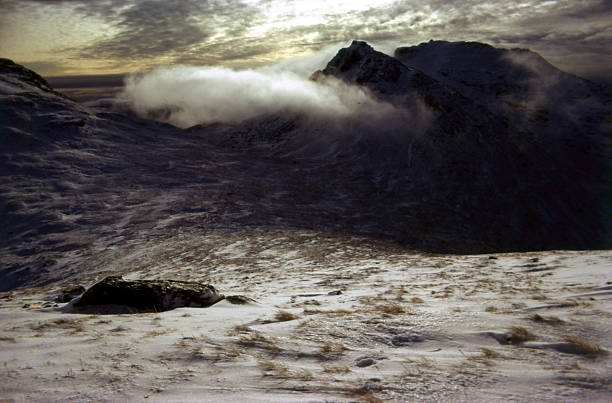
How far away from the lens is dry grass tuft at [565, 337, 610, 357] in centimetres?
387

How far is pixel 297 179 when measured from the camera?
3450 cm

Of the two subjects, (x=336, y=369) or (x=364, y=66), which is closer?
(x=336, y=369)

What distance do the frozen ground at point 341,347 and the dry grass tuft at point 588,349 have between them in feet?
0.14

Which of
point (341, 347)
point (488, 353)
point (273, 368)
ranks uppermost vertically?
point (273, 368)

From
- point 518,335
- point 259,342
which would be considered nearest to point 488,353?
point 518,335

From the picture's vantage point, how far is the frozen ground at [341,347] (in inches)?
124

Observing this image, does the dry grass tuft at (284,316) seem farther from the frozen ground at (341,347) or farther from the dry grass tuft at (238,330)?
the dry grass tuft at (238,330)

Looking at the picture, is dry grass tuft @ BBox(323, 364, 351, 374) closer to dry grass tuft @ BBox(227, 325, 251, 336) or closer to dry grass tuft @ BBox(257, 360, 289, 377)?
dry grass tuft @ BBox(257, 360, 289, 377)

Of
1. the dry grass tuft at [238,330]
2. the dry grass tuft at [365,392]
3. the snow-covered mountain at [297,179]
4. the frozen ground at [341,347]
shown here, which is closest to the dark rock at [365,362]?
the frozen ground at [341,347]

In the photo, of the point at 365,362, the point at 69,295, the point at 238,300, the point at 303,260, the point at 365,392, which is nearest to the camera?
the point at 365,392

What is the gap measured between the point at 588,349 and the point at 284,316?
3.70 m

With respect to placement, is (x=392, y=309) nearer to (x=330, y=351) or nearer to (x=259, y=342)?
(x=330, y=351)

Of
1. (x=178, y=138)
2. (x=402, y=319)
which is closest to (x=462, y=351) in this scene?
(x=402, y=319)

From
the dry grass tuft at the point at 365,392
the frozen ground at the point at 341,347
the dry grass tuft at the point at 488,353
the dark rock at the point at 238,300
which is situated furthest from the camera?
the dark rock at the point at 238,300
